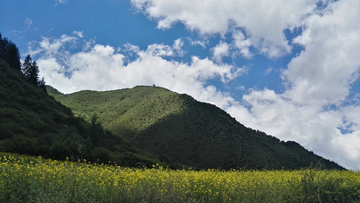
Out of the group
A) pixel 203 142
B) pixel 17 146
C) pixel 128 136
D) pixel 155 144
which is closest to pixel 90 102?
pixel 128 136

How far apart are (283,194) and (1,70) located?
162 feet

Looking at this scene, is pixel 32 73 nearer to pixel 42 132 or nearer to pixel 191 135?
pixel 42 132

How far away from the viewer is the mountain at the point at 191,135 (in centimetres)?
5378

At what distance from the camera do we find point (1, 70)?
1660 inches

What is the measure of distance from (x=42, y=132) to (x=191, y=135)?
35861mm

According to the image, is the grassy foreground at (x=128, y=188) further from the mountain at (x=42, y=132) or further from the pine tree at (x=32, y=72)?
the pine tree at (x=32, y=72)

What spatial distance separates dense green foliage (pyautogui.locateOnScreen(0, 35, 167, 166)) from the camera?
2175 cm

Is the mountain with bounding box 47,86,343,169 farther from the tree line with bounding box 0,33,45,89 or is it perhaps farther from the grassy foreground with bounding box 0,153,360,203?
the grassy foreground with bounding box 0,153,360,203

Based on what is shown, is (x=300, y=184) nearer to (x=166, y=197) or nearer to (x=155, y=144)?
(x=166, y=197)

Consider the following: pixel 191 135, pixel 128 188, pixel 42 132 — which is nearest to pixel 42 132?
pixel 42 132

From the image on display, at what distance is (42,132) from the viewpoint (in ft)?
98.2

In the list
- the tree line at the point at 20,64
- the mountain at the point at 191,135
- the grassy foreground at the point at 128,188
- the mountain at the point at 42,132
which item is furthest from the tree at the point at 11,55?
the grassy foreground at the point at 128,188

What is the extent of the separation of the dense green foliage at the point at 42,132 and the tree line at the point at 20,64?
9506mm

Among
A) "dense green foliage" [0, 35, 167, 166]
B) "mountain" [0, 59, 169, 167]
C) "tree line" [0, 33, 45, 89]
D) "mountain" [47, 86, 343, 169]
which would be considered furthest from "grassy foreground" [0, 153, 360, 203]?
"tree line" [0, 33, 45, 89]
